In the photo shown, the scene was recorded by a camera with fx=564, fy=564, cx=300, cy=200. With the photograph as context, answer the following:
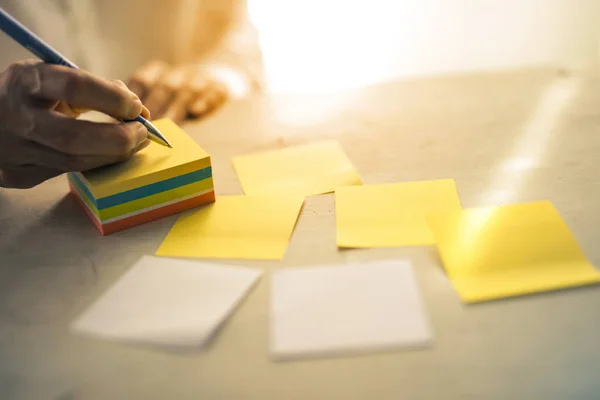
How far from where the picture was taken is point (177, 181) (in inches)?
26.3

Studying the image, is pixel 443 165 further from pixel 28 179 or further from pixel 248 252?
pixel 28 179

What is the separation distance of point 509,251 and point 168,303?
0.34 meters

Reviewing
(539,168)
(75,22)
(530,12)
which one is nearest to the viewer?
(539,168)

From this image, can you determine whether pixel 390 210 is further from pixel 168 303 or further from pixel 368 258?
pixel 168 303

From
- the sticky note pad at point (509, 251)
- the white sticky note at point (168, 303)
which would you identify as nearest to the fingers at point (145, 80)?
the white sticky note at point (168, 303)

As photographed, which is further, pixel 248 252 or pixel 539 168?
pixel 539 168

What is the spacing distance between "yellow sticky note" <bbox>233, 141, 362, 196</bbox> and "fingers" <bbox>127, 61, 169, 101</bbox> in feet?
1.23

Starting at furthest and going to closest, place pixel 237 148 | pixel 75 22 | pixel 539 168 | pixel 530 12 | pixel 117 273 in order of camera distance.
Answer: pixel 530 12, pixel 75 22, pixel 237 148, pixel 539 168, pixel 117 273

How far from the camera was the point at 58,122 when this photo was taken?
23.7 inches

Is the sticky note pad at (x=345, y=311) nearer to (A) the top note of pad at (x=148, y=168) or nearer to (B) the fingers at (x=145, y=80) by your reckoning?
(A) the top note of pad at (x=148, y=168)

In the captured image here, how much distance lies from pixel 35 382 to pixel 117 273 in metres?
0.15

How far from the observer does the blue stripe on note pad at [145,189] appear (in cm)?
63

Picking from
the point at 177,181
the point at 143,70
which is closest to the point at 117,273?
the point at 177,181

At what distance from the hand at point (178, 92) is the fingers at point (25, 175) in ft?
1.17
